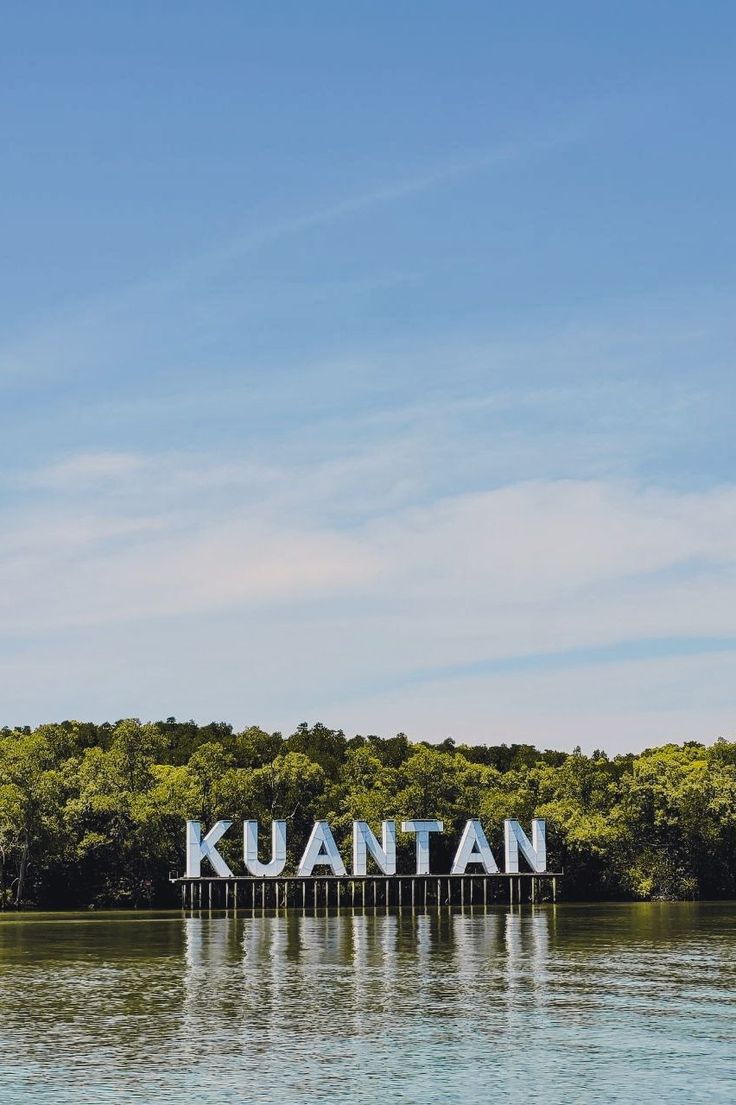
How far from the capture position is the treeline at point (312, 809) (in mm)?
143125

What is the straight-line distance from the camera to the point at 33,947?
284ft

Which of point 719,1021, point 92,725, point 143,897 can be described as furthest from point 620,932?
point 92,725

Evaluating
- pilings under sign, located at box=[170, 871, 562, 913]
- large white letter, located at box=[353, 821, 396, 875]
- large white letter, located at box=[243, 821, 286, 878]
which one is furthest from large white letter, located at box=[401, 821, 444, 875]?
large white letter, located at box=[243, 821, 286, 878]

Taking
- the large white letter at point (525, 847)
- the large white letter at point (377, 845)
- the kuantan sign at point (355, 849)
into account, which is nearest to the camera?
the kuantan sign at point (355, 849)

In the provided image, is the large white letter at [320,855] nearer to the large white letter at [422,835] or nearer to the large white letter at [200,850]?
the large white letter at [200,850]

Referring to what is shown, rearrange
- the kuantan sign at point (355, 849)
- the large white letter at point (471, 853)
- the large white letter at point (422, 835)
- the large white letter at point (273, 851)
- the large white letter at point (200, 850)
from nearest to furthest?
the large white letter at point (273, 851), the large white letter at point (200, 850), the kuantan sign at point (355, 849), the large white letter at point (422, 835), the large white letter at point (471, 853)

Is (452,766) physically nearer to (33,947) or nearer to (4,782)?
(4,782)

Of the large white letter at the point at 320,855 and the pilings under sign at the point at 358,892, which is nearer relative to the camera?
the large white letter at the point at 320,855

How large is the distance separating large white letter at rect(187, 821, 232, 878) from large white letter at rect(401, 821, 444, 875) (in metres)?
16.3

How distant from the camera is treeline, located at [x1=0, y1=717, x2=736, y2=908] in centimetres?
14312

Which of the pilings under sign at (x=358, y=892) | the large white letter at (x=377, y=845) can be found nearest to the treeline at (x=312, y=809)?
the pilings under sign at (x=358, y=892)

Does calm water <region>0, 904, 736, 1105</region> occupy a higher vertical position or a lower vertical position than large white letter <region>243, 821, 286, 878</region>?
lower

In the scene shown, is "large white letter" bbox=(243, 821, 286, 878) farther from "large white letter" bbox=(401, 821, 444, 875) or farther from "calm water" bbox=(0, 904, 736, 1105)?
"calm water" bbox=(0, 904, 736, 1105)

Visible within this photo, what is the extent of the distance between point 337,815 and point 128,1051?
110921 millimetres
